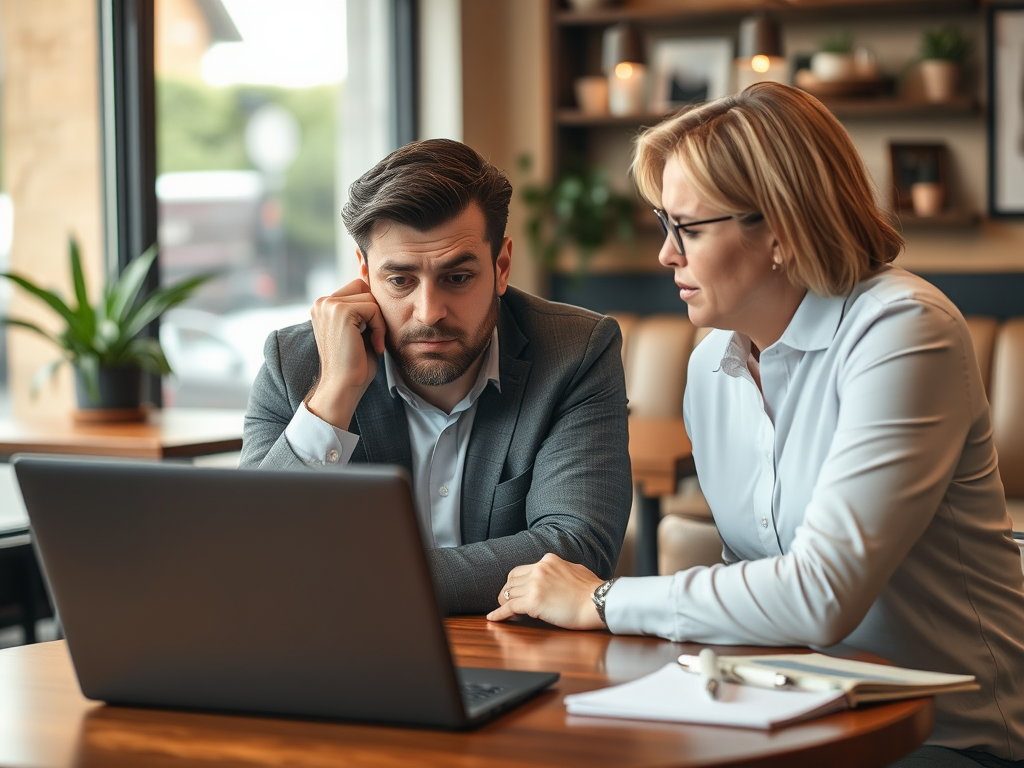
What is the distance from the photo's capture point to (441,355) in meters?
1.69

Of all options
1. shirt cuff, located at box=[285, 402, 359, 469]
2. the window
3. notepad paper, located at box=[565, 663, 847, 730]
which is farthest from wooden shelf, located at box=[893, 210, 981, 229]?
notepad paper, located at box=[565, 663, 847, 730]

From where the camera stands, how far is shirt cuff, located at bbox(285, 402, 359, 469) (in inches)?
63.9

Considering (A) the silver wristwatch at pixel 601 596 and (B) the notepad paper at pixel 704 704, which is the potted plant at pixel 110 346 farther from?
(B) the notepad paper at pixel 704 704

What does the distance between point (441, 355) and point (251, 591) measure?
75 cm

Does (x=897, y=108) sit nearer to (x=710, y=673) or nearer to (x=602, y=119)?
(x=602, y=119)

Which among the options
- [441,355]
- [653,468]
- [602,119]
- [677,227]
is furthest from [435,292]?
[602,119]

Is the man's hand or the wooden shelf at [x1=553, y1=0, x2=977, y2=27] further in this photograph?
the wooden shelf at [x1=553, y1=0, x2=977, y2=27]

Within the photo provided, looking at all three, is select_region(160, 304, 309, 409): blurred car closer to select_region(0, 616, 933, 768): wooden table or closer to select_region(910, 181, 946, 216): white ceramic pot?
Result: select_region(910, 181, 946, 216): white ceramic pot

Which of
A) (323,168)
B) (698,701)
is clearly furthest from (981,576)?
(323,168)

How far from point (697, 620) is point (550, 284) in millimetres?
3932

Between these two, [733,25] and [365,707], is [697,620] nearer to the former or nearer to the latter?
[365,707]

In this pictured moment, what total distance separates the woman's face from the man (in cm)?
29

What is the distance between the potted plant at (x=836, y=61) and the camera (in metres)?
4.34

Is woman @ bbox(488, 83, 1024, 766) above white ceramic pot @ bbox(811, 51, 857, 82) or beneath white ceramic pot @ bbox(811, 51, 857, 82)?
beneath
